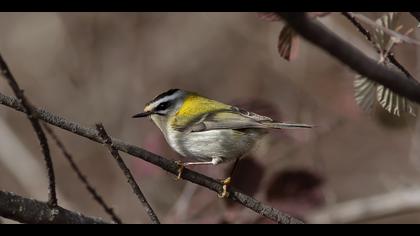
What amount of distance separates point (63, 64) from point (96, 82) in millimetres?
331

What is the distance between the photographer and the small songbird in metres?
2.74

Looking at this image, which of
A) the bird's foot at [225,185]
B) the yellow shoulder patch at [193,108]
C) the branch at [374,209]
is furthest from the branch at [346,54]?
the branch at [374,209]

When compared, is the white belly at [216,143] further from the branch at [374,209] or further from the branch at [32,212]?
the branch at [32,212]

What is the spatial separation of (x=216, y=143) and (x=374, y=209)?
1336 mm

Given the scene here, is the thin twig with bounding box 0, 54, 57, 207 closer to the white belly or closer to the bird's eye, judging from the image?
the white belly

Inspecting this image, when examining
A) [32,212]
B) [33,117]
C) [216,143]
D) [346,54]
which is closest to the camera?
[346,54]

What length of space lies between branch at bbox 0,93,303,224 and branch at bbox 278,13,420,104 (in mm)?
817

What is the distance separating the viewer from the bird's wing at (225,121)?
2744mm

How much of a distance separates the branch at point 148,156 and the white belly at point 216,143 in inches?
32.0

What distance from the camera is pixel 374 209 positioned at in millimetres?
3674

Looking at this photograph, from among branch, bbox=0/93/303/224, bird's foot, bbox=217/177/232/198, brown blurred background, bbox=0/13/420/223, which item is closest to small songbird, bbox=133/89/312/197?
bird's foot, bbox=217/177/232/198

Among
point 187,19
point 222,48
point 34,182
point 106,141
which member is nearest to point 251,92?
point 222,48

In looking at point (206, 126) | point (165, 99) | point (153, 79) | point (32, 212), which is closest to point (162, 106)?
point (165, 99)

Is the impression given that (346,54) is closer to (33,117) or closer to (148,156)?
(33,117)
